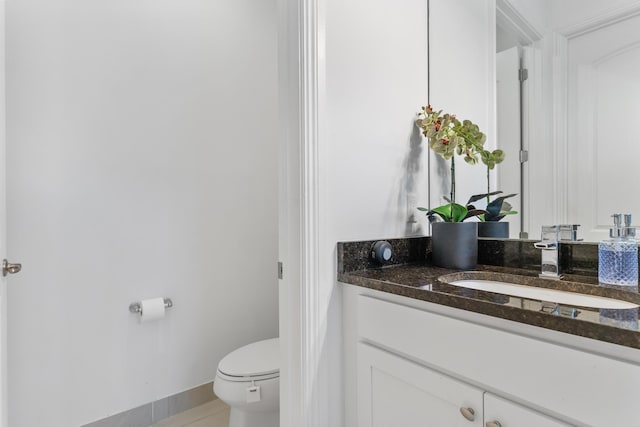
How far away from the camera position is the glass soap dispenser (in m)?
0.85

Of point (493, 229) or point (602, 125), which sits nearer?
point (602, 125)

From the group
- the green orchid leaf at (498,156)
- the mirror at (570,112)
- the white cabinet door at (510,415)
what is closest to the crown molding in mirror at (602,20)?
the mirror at (570,112)

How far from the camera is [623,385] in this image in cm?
56

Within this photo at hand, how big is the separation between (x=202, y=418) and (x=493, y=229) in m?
1.67

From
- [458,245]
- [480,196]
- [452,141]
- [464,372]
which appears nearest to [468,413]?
[464,372]

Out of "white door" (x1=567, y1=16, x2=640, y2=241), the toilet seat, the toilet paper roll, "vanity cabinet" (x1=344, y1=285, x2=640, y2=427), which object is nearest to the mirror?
"white door" (x1=567, y1=16, x2=640, y2=241)

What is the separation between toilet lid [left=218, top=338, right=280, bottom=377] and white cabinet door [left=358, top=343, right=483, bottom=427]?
21.5 inches

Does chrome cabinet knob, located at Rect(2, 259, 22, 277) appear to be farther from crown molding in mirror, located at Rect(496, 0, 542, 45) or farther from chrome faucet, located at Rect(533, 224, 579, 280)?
crown molding in mirror, located at Rect(496, 0, 542, 45)

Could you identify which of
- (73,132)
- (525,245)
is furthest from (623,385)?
(73,132)

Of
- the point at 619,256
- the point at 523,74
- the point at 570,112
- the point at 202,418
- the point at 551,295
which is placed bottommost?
the point at 202,418

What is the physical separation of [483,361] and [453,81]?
1.08 metres

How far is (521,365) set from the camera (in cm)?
67

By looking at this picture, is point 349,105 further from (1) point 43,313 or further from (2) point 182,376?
(2) point 182,376

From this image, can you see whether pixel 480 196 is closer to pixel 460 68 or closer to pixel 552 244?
pixel 552 244
